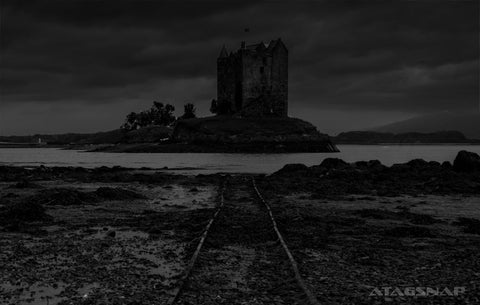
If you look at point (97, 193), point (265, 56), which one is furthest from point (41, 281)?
point (265, 56)

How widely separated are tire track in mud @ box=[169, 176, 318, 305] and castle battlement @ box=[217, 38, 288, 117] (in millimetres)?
101347

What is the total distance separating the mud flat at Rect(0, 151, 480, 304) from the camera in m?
7.57

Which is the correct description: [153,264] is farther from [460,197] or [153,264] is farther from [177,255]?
[460,197]

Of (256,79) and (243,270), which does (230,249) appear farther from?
(256,79)

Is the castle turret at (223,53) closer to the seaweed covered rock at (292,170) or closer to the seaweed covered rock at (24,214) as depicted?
the seaweed covered rock at (292,170)

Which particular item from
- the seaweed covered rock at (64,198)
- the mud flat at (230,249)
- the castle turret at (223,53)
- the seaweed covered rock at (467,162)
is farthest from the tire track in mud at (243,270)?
the castle turret at (223,53)

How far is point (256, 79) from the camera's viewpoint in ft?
376

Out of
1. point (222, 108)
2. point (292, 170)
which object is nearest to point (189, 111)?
point (222, 108)

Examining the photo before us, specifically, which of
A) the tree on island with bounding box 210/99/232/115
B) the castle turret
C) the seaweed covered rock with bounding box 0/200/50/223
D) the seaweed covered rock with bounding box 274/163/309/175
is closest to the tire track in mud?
the seaweed covered rock with bounding box 0/200/50/223

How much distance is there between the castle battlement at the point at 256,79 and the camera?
114688 millimetres

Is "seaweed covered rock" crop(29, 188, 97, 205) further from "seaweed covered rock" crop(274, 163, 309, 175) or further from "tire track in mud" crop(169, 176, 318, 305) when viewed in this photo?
"seaweed covered rock" crop(274, 163, 309, 175)

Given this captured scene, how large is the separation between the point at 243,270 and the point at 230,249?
191cm

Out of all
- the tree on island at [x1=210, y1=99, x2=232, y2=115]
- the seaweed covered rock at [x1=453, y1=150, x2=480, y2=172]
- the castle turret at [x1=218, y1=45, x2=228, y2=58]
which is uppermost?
the castle turret at [x1=218, y1=45, x2=228, y2=58]

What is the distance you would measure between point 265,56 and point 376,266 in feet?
358
